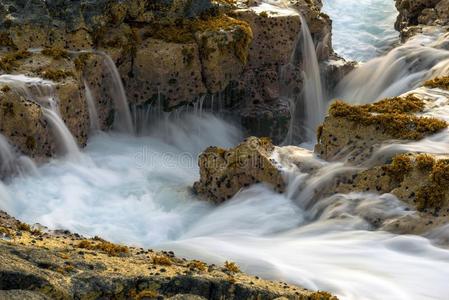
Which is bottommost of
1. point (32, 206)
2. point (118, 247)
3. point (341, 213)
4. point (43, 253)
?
point (32, 206)

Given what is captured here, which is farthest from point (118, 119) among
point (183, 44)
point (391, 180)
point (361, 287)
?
point (361, 287)

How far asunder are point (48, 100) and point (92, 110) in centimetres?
239

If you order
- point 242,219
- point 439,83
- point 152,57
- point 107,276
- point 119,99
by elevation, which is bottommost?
point 242,219

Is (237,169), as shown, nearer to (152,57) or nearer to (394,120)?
(394,120)

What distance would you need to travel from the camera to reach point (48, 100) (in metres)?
16.1

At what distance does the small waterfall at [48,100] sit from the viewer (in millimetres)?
15602

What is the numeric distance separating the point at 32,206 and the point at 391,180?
26.5 ft

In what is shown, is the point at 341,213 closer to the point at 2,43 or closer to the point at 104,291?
the point at 104,291

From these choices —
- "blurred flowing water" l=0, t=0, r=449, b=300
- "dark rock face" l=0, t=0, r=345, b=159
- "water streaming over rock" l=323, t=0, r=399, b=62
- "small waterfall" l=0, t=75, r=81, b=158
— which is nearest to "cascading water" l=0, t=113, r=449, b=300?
"blurred flowing water" l=0, t=0, r=449, b=300

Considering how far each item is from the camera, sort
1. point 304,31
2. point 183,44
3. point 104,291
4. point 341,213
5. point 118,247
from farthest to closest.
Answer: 1. point 304,31
2. point 183,44
3. point 341,213
4. point 118,247
5. point 104,291

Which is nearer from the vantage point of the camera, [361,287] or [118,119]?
[361,287]

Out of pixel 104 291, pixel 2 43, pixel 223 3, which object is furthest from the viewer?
pixel 223 3

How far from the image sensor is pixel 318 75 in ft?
79.8

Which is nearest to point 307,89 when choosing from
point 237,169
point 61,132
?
point 237,169
